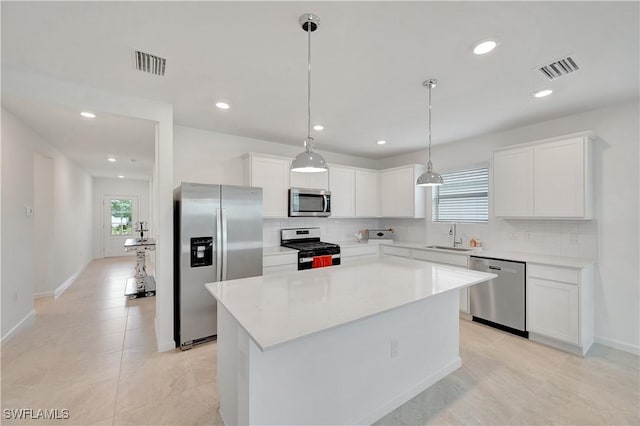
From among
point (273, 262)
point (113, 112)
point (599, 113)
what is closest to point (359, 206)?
point (273, 262)

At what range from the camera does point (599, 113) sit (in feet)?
9.82

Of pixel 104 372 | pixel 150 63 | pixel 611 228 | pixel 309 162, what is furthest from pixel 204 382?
pixel 611 228

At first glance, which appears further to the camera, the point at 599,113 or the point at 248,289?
the point at 599,113

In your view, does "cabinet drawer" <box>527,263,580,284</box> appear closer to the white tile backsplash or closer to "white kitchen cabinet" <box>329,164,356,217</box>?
the white tile backsplash

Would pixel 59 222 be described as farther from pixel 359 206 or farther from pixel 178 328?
pixel 359 206

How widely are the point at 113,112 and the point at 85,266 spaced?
259 inches

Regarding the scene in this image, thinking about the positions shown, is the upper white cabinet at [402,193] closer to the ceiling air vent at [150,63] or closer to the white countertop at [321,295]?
the white countertop at [321,295]

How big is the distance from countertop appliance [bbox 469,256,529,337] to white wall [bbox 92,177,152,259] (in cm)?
945

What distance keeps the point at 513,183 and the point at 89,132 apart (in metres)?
5.73

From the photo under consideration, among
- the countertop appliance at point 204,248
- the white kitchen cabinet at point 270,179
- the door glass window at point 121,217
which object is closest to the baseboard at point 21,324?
the countertop appliance at point 204,248

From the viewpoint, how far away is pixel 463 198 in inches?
169

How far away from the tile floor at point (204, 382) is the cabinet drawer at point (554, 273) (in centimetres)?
77

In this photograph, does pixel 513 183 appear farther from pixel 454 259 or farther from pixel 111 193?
pixel 111 193

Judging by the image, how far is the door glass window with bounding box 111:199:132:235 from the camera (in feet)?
28.8
